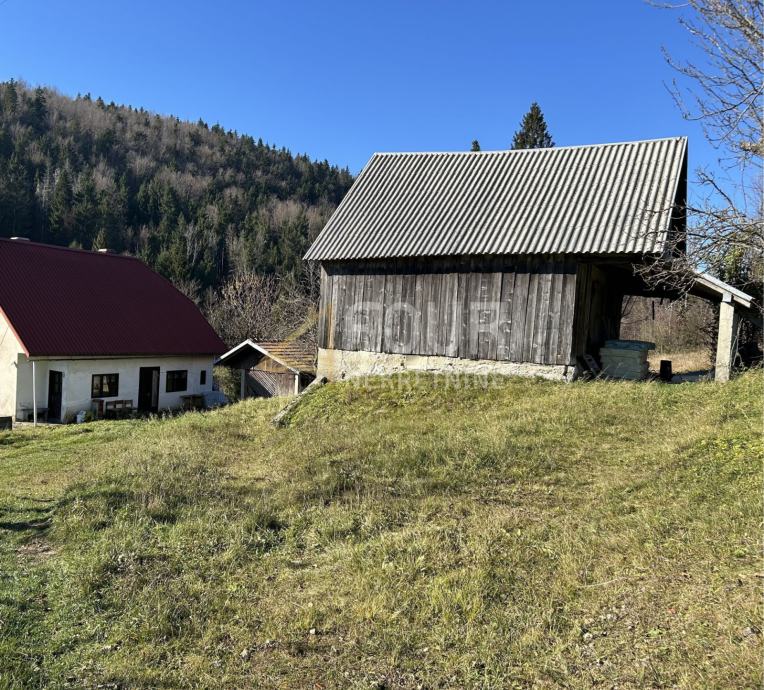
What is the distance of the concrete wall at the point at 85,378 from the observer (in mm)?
21266

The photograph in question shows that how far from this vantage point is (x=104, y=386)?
2314 cm

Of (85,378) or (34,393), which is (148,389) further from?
(34,393)

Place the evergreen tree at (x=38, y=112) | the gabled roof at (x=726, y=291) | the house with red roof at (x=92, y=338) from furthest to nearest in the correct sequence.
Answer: the evergreen tree at (x=38, y=112)
the house with red roof at (x=92, y=338)
the gabled roof at (x=726, y=291)

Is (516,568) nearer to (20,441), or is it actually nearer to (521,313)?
(521,313)

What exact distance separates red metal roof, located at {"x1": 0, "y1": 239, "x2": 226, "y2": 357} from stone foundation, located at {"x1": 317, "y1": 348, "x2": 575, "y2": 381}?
10.6 m

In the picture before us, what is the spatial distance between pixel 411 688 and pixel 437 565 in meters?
1.76

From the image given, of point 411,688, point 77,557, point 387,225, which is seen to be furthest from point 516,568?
point 387,225

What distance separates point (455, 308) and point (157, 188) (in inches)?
2710

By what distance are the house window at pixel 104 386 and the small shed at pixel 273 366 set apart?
4449 millimetres

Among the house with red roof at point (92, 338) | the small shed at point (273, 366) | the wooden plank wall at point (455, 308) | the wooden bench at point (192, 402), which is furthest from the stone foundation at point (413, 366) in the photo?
the wooden bench at point (192, 402)

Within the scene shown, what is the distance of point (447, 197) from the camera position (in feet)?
57.7

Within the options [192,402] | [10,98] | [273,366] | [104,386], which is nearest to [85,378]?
[104,386]

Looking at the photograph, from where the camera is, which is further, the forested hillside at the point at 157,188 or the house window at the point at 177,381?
the forested hillside at the point at 157,188

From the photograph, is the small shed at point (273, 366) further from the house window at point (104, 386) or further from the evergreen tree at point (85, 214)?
the evergreen tree at point (85, 214)
